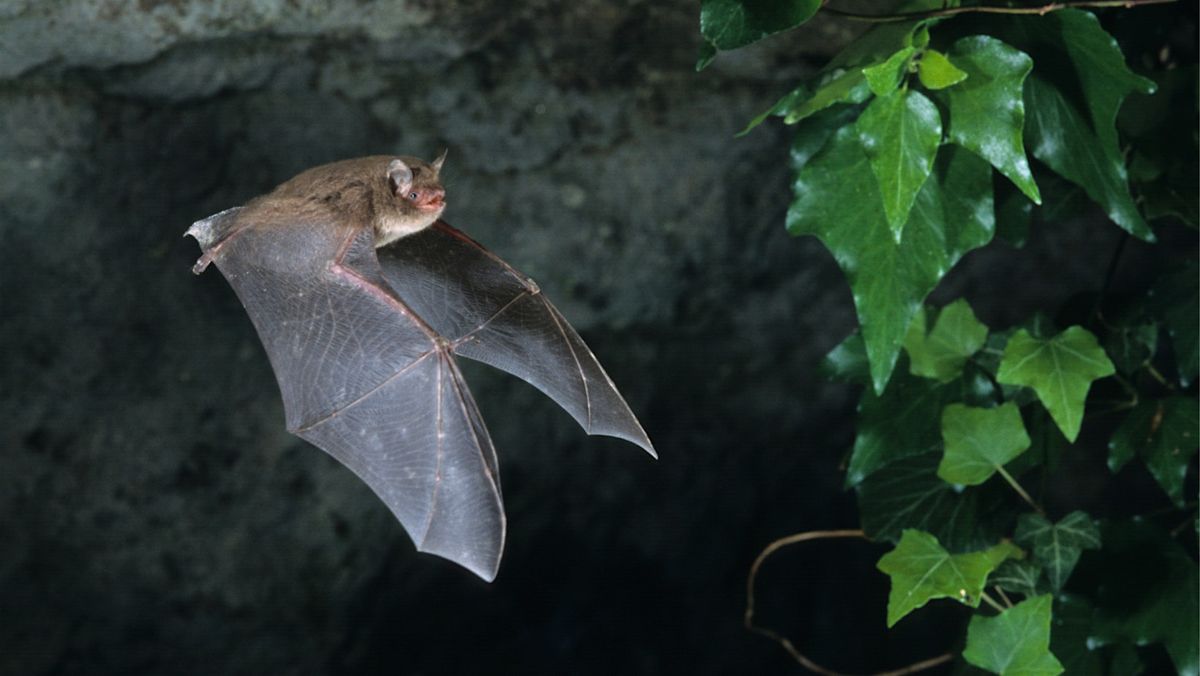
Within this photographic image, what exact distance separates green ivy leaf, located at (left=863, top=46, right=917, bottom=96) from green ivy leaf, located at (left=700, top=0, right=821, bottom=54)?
117mm

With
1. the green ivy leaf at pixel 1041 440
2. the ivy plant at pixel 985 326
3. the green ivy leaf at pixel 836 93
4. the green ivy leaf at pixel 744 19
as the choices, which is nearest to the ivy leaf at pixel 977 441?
the ivy plant at pixel 985 326

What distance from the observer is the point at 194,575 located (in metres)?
2.22

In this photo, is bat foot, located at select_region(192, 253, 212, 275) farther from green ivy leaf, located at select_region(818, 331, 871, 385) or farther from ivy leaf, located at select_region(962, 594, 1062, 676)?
ivy leaf, located at select_region(962, 594, 1062, 676)

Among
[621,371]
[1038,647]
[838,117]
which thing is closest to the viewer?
[1038,647]

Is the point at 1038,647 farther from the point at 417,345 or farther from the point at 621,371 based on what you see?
the point at 621,371

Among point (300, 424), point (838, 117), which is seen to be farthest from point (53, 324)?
point (838, 117)

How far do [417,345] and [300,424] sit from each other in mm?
173

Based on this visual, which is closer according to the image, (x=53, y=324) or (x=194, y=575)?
(x=53, y=324)

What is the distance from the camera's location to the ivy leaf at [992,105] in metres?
1.40

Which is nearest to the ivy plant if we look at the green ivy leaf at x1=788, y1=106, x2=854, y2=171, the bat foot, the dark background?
the green ivy leaf at x1=788, y1=106, x2=854, y2=171

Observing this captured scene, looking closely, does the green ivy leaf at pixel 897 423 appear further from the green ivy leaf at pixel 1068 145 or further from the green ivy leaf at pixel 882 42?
the green ivy leaf at pixel 882 42

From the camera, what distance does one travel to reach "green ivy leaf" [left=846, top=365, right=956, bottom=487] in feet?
5.86

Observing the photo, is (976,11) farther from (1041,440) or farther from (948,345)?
(1041,440)

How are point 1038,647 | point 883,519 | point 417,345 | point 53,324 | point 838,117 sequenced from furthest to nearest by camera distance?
1. point 53,324
2. point 883,519
3. point 838,117
4. point 1038,647
5. point 417,345
